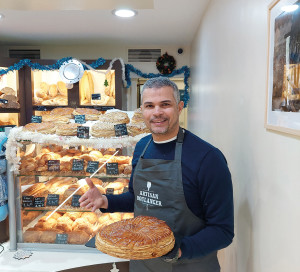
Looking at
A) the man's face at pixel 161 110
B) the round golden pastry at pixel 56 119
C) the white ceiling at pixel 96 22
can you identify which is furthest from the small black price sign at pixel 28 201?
the white ceiling at pixel 96 22

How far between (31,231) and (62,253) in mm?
341

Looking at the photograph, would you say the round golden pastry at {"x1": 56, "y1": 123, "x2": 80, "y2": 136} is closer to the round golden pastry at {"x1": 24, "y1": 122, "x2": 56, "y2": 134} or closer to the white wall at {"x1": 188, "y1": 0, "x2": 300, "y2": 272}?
the round golden pastry at {"x1": 24, "y1": 122, "x2": 56, "y2": 134}

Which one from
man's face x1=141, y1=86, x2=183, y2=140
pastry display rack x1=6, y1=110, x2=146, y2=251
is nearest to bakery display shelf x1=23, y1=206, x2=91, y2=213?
pastry display rack x1=6, y1=110, x2=146, y2=251

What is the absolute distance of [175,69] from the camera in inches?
203

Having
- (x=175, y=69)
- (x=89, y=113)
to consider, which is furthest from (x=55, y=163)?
(x=175, y=69)

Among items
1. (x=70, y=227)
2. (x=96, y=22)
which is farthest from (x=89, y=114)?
(x=96, y=22)

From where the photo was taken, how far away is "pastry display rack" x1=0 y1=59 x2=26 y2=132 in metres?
4.37

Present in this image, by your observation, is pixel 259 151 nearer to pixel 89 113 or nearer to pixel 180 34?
pixel 89 113

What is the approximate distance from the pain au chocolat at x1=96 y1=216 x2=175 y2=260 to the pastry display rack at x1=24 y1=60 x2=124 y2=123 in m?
3.42

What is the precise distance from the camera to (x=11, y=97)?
14.4 feet

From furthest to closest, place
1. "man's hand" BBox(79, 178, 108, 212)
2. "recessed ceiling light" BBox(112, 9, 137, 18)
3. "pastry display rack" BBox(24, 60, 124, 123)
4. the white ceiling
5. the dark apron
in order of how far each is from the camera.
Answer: "pastry display rack" BBox(24, 60, 124, 123) → "recessed ceiling light" BBox(112, 9, 137, 18) → the white ceiling → "man's hand" BBox(79, 178, 108, 212) → the dark apron

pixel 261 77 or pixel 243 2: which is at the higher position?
pixel 243 2

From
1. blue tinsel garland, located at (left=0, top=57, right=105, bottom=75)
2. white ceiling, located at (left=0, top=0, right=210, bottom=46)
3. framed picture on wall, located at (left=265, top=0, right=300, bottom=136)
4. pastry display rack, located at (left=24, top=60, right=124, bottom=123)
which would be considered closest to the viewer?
framed picture on wall, located at (left=265, top=0, right=300, bottom=136)

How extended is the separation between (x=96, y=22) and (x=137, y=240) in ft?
10.8
